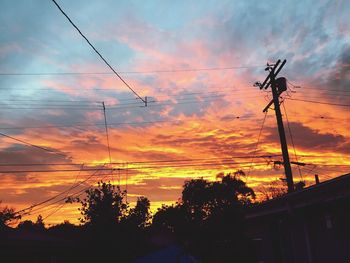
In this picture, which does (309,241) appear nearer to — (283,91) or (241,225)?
(241,225)

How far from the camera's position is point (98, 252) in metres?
23.9

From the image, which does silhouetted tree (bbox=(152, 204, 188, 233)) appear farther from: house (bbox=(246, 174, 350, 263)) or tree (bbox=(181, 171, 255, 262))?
house (bbox=(246, 174, 350, 263))

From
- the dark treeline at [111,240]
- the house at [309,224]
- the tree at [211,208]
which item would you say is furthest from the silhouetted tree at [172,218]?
the house at [309,224]

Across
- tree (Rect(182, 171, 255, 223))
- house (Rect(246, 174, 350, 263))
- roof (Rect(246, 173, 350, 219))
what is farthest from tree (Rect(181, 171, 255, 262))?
roof (Rect(246, 173, 350, 219))

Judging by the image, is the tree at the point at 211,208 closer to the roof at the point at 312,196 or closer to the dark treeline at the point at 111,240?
the dark treeline at the point at 111,240

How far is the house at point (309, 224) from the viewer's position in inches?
381

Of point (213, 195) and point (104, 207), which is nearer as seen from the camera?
point (104, 207)

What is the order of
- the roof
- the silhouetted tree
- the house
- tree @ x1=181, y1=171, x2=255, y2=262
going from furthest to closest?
1. the silhouetted tree
2. tree @ x1=181, y1=171, x2=255, y2=262
3. the house
4. the roof

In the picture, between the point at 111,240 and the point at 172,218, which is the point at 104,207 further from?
the point at 172,218

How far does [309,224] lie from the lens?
38.4 ft

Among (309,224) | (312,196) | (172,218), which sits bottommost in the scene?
(309,224)

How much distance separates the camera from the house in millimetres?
9673

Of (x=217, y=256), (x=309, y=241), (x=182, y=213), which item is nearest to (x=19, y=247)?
(x=217, y=256)

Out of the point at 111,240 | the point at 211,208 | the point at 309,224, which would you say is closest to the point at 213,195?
the point at 211,208
